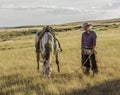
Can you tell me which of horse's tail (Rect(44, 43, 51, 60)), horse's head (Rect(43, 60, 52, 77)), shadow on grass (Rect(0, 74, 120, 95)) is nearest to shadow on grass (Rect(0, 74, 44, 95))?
shadow on grass (Rect(0, 74, 120, 95))

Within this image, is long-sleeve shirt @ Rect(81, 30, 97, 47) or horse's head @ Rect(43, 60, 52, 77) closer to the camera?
horse's head @ Rect(43, 60, 52, 77)

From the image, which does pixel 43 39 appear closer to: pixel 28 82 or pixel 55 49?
pixel 55 49

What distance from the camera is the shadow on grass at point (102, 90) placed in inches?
362

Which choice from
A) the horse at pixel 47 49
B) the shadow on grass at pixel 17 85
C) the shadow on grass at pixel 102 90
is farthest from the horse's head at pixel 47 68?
the shadow on grass at pixel 102 90

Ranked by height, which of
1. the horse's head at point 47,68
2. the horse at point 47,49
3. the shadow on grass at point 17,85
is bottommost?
the shadow on grass at point 17,85

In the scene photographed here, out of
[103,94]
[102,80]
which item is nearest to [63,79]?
[102,80]

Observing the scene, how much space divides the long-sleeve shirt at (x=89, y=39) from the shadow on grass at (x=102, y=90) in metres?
2.30

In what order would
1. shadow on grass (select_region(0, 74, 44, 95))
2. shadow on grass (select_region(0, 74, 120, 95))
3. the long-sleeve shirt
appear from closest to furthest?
shadow on grass (select_region(0, 74, 120, 95))
shadow on grass (select_region(0, 74, 44, 95))
the long-sleeve shirt

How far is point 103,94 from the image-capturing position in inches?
359

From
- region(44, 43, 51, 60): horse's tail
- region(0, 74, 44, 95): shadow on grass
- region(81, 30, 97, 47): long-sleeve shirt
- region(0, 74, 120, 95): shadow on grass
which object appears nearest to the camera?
region(0, 74, 120, 95): shadow on grass

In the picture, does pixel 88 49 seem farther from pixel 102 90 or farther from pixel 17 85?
pixel 102 90

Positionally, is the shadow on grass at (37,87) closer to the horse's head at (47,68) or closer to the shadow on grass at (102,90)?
the shadow on grass at (102,90)

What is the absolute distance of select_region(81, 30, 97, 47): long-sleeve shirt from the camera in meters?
12.2

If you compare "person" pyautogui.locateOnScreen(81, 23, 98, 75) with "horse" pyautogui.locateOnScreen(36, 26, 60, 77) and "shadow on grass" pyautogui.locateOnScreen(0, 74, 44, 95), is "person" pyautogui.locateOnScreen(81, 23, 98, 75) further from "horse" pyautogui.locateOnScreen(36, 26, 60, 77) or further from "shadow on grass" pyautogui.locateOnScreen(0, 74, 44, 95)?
"shadow on grass" pyautogui.locateOnScreen(0, 74, 44, 95)
